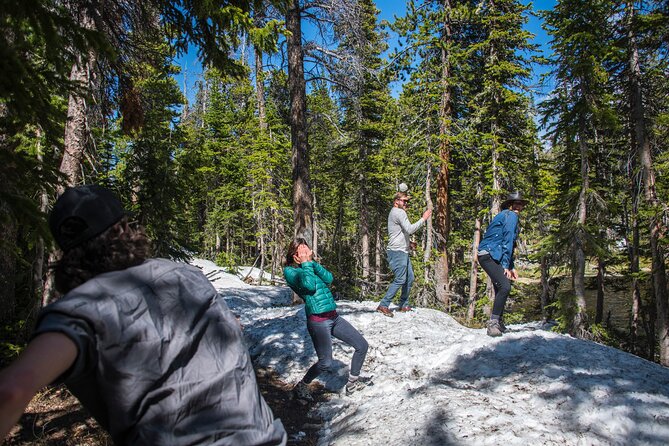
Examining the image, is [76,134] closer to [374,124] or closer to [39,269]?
[39,269]

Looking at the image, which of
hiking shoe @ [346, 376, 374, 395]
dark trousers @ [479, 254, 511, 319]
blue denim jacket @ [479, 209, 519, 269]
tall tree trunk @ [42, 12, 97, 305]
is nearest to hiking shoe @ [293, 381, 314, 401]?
hiking shoe @ [346, 376, 374, 395]

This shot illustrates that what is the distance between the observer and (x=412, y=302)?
13.6 meters

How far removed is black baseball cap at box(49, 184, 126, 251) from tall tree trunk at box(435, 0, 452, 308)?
1315cm

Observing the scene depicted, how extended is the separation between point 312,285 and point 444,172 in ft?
36.3

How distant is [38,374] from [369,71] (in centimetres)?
1111

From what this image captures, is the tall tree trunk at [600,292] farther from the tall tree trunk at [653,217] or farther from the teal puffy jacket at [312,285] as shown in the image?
the teal puffy jacket at [312,285]

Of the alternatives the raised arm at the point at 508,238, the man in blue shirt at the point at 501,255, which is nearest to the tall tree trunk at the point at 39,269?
the man in blue shirt at the point at 501,255

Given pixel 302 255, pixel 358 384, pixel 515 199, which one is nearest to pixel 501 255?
pixel 515 199

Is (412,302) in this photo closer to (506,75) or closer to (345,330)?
(345,330)

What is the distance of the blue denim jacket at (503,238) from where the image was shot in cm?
680

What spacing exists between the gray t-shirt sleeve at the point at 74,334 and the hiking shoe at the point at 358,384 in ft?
16.3

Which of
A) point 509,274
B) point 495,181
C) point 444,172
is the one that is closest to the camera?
point 509,274

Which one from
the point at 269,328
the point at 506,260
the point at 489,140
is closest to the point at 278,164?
the point at 489,140

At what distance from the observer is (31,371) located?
106cm
